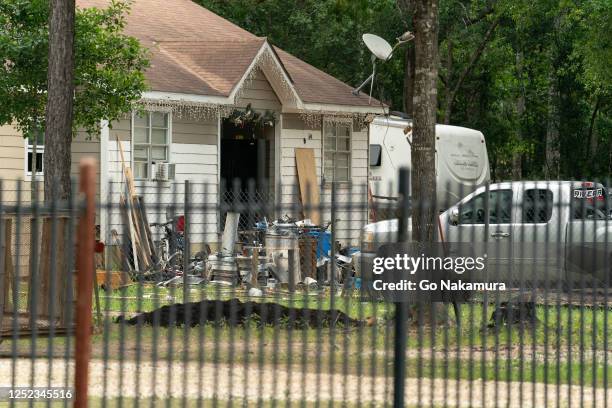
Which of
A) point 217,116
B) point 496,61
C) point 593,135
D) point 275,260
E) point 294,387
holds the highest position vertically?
point 496,61

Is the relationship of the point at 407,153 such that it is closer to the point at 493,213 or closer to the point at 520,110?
the point at 520,110

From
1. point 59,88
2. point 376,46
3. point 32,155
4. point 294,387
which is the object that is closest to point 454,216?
point 294,387

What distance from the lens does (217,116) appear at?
2584cm

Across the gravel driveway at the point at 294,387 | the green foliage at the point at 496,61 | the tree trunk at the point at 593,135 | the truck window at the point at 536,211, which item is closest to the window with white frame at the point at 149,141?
the gravel driveway at the point at 294,387

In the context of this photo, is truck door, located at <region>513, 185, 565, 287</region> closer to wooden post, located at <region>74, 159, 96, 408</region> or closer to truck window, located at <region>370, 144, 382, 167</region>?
wooden post, located at <region>74, 159, 96, 408</region>

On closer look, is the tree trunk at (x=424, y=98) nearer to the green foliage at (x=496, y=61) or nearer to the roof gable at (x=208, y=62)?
the roof gable at (x=208, y=62)

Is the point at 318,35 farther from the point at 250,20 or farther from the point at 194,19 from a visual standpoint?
the point at 194,19

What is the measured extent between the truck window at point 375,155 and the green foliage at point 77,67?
1061cm

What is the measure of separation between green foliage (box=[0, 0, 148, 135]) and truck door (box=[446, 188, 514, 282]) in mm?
11807

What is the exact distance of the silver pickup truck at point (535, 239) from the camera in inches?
351

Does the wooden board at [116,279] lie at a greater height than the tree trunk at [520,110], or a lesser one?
lesser

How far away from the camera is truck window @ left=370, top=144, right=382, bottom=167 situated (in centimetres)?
3041

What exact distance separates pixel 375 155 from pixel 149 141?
7.32 meters

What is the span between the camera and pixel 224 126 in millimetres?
28312
